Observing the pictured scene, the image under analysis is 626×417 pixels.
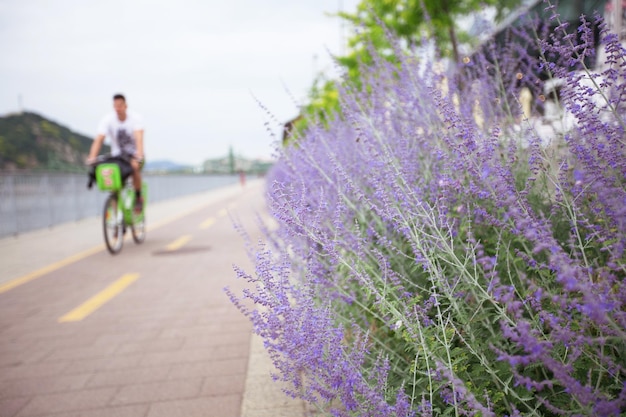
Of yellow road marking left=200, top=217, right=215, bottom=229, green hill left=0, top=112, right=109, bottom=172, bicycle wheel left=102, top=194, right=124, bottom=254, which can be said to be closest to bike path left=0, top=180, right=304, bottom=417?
bicycle wheel left=102, top=194, right=124, bottom=254

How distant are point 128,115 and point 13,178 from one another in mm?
4549

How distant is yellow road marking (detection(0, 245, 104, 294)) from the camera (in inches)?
227

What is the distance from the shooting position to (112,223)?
7.52 m

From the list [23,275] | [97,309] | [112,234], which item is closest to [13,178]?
[112,234]

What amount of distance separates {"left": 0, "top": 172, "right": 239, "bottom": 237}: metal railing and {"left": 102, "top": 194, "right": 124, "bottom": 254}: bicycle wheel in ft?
12.6

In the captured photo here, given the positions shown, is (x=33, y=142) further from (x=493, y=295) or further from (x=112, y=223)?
(x=493, y=295)

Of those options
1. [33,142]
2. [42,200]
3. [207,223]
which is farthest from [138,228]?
[33,142]

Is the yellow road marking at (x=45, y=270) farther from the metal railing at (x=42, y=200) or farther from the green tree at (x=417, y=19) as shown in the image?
the green tree at (x=417, y=19)

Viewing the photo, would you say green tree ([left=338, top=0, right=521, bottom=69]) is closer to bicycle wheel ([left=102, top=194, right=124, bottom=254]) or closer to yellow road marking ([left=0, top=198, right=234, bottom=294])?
bicycle wheel ([left=102, top=194, right=124, bottom=254])

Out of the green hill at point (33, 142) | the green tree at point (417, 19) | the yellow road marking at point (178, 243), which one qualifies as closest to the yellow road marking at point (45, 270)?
the yellow road marking at point (178, 243)

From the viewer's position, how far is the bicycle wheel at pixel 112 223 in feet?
24.2

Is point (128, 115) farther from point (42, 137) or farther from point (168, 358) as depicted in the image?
point (42, 137)

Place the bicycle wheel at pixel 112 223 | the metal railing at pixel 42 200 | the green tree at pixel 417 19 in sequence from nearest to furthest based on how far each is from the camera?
the bicycle wheel at pixel 112 223 < the metal railing at pixel 42 200 < the green tree at pixel 417 19

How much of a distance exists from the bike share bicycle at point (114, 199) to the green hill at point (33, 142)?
5344 centimetres
